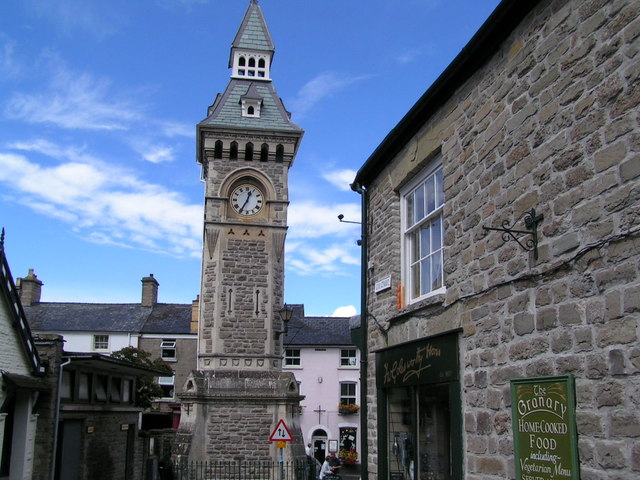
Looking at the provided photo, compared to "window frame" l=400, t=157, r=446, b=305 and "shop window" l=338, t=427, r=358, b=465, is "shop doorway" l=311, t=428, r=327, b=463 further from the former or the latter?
"window frame" l=400, t=157, r=446, b=305

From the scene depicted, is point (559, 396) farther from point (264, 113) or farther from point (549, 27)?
point (264, 113)

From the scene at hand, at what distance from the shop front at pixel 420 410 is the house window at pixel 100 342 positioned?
37417mm

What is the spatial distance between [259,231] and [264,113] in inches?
200

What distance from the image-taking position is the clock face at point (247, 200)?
2567 centimetres

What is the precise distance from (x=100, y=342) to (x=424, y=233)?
129 ft

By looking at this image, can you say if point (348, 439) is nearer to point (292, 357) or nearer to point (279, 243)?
point (292, 357)

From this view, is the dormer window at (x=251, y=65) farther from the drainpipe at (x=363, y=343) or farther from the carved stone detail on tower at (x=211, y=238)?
the drainpipe at (x=363, y=343)

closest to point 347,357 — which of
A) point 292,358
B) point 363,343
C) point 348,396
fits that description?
point 348,396

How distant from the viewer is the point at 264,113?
27281 mm

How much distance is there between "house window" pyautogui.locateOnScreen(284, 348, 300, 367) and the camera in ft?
141

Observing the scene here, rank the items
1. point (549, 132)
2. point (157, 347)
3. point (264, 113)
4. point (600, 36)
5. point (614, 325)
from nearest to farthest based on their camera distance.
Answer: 1. point (614, 325)
2. point (600, 36)
3. point (549, 132)
4. point (264, 113)
5. point (157, 347)

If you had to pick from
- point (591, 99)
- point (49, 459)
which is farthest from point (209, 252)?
point (591, 99)

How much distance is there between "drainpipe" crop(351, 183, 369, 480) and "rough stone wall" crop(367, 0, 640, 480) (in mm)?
2485

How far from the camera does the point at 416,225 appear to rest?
338 inches
